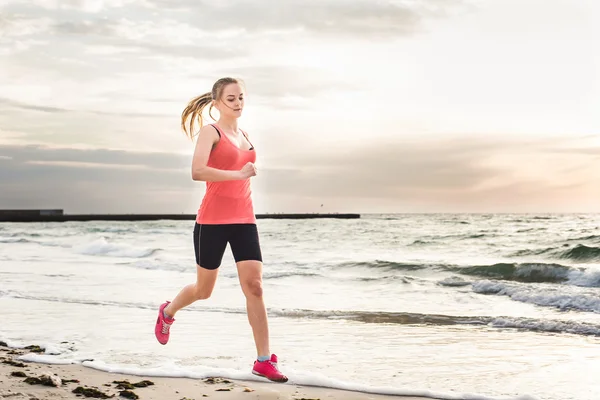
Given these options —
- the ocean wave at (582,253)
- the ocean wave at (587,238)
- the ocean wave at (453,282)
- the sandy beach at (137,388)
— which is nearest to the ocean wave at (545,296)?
the ocean wave at (453,282)

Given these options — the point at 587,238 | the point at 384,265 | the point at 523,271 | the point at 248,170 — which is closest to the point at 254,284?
the point at 248,170

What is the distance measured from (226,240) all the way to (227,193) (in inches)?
13.1

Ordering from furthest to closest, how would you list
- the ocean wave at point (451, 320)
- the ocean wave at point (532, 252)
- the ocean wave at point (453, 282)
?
1. the ocean wave at point (532, 252)
2. the ocean wave at point (453, 282)
3. the ocean wave at point (451, 320)

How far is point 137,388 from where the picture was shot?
481 cm

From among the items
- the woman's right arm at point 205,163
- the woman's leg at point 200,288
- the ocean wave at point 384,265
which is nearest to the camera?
the woman's right arm at point 205,163

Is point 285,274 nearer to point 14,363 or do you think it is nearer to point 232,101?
point 14,363

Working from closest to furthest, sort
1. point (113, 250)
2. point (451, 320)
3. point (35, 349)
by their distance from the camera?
point (35, 349) → point (451, 320) → point (113, 250)

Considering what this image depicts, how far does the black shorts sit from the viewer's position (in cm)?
452

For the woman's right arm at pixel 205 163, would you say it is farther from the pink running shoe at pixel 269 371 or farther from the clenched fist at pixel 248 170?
the pink running shoe at pixel 269 371

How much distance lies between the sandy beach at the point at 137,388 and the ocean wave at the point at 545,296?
23.1ft

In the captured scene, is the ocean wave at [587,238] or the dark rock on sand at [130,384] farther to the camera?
the ocean wave at [587,238]

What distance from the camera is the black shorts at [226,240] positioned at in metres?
4.52

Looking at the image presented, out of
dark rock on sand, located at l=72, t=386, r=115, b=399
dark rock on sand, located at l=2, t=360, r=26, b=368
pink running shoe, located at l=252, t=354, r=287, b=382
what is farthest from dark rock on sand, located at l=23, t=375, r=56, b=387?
pink running shoe, located at l=252, t=354, r=287, b=382

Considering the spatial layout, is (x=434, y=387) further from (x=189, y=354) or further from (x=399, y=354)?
(x=189, y=354)
